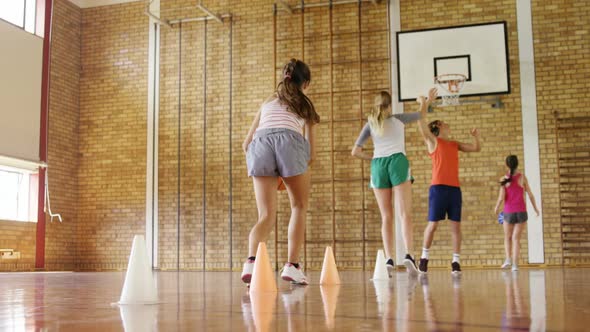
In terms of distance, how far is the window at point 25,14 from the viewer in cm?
1075

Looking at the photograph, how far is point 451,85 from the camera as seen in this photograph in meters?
10.2

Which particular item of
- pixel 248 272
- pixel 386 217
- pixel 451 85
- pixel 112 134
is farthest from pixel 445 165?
pixel 112 134

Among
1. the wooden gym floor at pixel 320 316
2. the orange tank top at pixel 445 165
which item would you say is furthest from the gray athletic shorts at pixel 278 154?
the orange tank top at pixel 445 165

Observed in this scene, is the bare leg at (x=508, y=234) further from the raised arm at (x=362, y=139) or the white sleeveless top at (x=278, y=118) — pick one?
the white sleeveless top at (x=278, y=118)

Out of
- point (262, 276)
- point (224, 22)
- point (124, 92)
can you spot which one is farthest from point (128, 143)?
point (262, 276)

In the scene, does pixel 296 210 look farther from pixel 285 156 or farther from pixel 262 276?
pixel 262 276

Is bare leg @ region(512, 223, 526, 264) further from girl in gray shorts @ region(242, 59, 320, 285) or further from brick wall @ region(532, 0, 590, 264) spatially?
girl in gray shorts @ region(242, 59, 320, 285)

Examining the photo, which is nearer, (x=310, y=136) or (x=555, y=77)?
(x=310, y=136)

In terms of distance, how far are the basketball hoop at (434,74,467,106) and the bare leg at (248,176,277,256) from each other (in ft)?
22.4

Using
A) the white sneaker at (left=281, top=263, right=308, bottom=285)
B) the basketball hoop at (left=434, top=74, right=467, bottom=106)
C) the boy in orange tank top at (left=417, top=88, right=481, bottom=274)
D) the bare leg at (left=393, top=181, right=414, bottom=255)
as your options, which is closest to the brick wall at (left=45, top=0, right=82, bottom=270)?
the basketball hoop at (left=434, top=74, right=467, bottom=106)

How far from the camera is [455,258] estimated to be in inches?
238

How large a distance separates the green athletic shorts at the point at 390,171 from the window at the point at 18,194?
718cm

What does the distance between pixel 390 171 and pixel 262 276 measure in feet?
8.17

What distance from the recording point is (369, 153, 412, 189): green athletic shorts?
18.3 ft
